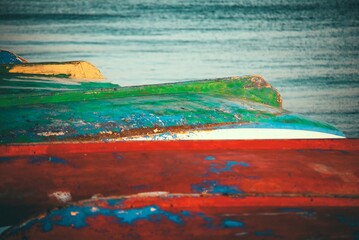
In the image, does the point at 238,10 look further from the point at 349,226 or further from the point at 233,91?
the point at 349,226

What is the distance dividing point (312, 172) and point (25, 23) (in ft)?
81.7

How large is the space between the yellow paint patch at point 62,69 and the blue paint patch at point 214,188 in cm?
468

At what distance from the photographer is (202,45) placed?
1609 centimetres

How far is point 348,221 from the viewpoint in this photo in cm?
175

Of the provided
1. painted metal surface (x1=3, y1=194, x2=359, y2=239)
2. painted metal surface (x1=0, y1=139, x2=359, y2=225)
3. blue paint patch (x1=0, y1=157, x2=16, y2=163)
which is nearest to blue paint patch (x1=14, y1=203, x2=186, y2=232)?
painted metal surface (x1=3, y1=194, x2=359, y2=239)

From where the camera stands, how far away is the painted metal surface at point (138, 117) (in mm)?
3445

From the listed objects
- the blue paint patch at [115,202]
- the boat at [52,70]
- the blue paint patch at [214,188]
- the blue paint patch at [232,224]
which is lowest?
the blue paint patch at [232,224]

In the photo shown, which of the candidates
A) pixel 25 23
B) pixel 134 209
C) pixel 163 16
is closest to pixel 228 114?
pixel 134 209

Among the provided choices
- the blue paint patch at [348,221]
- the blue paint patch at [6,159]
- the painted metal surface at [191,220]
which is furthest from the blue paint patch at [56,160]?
the blue paint patch at [348,221]

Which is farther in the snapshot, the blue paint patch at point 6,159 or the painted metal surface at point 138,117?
the painted metal surface at point 138,117

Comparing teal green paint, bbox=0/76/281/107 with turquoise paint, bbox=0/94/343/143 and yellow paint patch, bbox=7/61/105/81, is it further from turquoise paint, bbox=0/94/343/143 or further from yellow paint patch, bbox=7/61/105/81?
yellow paint patch, bbox=7/61/105/81

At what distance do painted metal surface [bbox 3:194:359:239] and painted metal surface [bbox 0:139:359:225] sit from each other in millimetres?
64

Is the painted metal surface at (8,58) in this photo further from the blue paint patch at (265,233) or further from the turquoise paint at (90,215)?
the blue paint patch at (265,233)

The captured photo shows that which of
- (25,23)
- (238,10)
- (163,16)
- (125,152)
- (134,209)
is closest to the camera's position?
(134,209)
